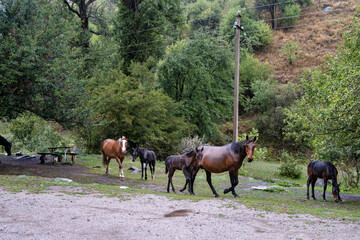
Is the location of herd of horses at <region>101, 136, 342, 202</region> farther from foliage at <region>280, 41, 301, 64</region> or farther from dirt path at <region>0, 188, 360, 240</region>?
foliage at <region>280, 41, 301, 64</region>

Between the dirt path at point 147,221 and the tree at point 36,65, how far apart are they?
7341 millimetres

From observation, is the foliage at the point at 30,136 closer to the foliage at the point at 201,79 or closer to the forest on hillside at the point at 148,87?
the forest on hillside at the point at 148,87

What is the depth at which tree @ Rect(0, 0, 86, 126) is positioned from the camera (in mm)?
14977

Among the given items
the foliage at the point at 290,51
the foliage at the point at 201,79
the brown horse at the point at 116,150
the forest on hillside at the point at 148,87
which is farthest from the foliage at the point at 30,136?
the foliage at the point at 290,51

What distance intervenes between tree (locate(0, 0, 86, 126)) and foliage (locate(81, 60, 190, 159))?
21.7 ft

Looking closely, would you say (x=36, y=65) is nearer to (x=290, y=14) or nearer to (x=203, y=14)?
(x=290, y=14)

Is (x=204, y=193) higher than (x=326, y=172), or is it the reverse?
(x=326, y=172)

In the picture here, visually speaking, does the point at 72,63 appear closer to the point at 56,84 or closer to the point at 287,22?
the point at 56,84

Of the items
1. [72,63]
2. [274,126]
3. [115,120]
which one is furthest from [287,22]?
[72,63]

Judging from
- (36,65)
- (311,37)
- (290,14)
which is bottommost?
(36,65)

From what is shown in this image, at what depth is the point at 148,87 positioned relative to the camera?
29.3m

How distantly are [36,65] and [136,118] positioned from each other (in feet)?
37.4

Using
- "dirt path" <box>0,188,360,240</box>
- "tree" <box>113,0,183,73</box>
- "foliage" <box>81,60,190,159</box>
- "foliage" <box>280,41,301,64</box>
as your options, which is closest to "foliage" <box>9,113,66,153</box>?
"foliage" <box>81,60,190,159</box>

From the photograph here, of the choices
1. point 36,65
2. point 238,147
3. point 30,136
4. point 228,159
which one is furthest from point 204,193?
point 30,136
